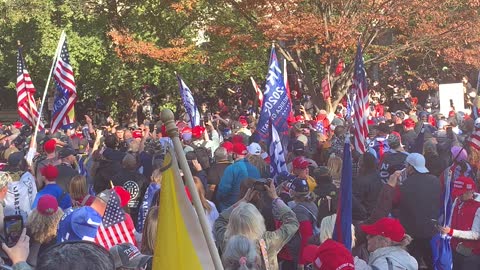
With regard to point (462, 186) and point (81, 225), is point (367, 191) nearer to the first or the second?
point (462, 186)

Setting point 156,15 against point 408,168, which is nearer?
point 408,168

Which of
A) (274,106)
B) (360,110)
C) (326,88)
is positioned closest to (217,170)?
(360,110)

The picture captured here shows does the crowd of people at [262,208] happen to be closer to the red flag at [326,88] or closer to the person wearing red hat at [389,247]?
the person wearing red hat at [389,247]

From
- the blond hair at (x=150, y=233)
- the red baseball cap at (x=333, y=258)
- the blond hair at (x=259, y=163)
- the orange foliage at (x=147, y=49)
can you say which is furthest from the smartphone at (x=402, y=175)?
the orange foliage at (x=147, y=49)

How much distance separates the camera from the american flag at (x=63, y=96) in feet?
41.9

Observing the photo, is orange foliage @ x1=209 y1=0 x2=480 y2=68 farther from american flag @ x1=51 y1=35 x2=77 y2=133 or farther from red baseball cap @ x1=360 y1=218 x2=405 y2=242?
red baseball cap @ x1=360 y1=218 x2=405 y2=242

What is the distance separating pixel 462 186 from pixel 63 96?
7.64 metres

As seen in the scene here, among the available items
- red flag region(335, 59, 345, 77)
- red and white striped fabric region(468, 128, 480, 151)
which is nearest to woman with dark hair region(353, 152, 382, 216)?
red and white striped fabric region(468, 128, 480, 151)

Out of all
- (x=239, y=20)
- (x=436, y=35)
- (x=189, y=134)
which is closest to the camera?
(x=189, y=134)

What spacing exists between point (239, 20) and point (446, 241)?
1740cm

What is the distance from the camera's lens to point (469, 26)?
21.9 m

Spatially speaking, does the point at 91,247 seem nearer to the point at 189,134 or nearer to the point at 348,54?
the point at 189,134

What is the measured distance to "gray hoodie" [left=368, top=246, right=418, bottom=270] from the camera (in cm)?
544

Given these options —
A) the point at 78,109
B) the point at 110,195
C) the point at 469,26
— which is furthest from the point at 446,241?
the point at 78,109
